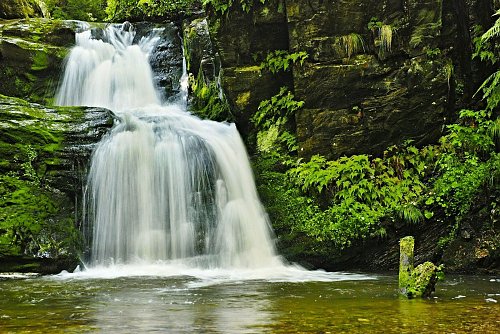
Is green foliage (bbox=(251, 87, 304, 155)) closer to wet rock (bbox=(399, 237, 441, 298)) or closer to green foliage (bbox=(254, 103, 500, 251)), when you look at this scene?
green foliage (bbox=(254, 103, 500, 251))

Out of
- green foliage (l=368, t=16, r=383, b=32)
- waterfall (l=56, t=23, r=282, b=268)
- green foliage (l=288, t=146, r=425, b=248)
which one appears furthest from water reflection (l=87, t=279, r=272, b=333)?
green foliage (l=368, t=16, r=383, b=32)

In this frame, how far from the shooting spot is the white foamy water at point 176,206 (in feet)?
33.7

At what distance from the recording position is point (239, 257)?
1048 cm

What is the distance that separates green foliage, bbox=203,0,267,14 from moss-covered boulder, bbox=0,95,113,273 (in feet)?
12.3

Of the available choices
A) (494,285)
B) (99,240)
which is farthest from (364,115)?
(99,240)

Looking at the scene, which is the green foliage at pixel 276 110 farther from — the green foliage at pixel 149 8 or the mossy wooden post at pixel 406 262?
the green foliage at pixel 149 8

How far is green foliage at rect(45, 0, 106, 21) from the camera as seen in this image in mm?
23359

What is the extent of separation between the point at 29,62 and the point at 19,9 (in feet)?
14.0

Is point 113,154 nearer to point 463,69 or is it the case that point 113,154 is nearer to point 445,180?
point 445,180

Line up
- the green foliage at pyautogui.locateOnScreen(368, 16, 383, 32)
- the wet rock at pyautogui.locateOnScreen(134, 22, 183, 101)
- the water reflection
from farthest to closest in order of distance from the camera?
the wet rock at pyautogui.locateOnScreen(134, 22, 183, 101), the green foliage at pyautogui.locateOnScreen(368, 16, 383, 32), the water reflection

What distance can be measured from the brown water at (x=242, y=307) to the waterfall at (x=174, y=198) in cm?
229

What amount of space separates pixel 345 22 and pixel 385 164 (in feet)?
11.1

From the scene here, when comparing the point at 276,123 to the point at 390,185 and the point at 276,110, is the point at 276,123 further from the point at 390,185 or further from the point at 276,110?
the point at 390,185

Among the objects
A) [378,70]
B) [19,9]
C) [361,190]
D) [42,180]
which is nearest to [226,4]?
[378,70]
